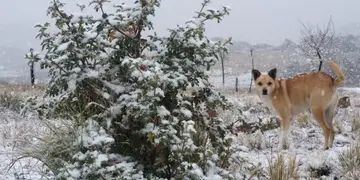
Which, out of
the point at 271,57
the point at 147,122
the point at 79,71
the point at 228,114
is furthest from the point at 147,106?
the point at 271,57

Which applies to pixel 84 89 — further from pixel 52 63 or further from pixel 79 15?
pixel 79 15

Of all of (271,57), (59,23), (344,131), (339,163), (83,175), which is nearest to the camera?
(83,175)

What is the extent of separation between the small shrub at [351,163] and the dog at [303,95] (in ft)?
5.30

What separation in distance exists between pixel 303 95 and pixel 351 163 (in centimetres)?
264

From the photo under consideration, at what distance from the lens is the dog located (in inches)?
311

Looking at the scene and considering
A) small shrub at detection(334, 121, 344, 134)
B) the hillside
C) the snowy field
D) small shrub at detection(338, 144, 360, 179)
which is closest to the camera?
the snowy field

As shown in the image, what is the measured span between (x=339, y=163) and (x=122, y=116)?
126 inches

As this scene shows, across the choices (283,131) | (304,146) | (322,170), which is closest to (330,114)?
(304,146)

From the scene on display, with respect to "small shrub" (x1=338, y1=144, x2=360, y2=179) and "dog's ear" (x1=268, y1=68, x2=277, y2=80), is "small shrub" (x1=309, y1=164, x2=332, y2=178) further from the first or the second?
"dog's ear" (x1=268, y1=68, x2=277, y2=80)

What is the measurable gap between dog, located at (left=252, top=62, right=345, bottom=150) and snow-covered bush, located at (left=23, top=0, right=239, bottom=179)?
3767mm

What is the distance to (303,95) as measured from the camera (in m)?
8.17

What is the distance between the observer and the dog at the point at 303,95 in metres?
7.89

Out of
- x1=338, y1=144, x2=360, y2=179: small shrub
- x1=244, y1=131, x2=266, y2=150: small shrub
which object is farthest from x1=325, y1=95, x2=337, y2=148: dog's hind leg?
x1=338, y1=144, x2=360, y2=179: small shrub

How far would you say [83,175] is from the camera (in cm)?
372
